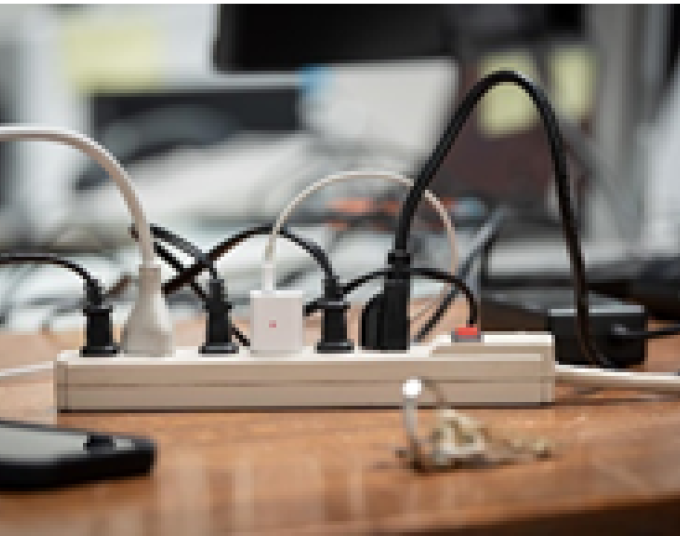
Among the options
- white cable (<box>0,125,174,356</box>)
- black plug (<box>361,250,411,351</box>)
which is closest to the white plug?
white cable (<box>0,125,174,356</box>)

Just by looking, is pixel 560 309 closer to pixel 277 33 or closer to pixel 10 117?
pixel 277 33

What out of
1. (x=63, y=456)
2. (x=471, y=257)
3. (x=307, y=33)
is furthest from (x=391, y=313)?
(x=307, y=33)

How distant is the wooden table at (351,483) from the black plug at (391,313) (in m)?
0.05

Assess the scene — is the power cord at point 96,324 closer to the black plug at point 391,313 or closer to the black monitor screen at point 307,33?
the black plug at point 391,313

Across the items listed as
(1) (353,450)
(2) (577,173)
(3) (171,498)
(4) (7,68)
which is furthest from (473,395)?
(4) (7,68)

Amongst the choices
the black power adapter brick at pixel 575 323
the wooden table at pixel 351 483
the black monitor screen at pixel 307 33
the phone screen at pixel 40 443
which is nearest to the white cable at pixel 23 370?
the wooden table at pixel 351 483

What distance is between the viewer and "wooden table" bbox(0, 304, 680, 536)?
1.58ft

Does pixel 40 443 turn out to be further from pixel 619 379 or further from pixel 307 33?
pixel 307 33

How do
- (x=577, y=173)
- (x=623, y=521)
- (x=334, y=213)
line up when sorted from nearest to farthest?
(x=623, y=521)
(x=334, y=213)
(x=577, y=173)

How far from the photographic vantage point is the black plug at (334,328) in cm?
71

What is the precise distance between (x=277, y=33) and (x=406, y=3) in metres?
0.16

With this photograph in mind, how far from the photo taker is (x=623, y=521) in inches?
19.8

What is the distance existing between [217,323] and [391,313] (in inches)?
4.5

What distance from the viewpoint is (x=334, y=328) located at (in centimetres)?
72
